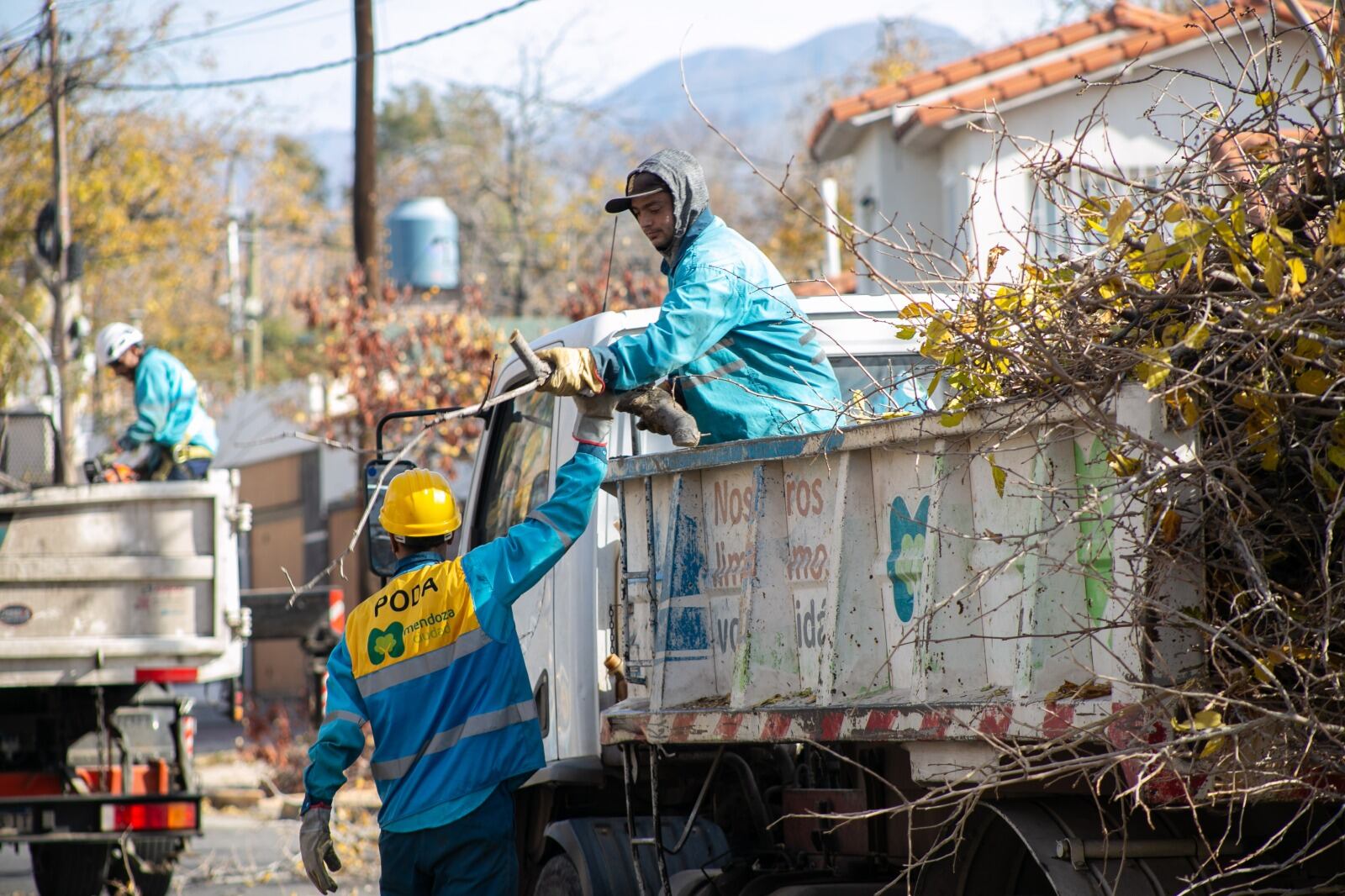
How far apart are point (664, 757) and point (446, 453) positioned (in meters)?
10.3

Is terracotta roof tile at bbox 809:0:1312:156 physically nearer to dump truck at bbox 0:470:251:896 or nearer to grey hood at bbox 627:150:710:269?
dump truck at bbox 0:470:251:896

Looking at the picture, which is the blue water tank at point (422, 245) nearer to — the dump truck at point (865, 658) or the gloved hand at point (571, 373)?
the dump truck at point (865, 658)

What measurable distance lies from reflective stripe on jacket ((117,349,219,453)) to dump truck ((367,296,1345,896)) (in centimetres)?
445

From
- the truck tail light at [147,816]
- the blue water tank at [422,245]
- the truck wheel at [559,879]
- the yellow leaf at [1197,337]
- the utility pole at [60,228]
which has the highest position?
the blue water tank at [422,245]

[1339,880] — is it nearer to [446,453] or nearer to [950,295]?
[950,295]

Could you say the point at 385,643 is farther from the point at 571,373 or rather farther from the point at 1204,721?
the point at 1204,721

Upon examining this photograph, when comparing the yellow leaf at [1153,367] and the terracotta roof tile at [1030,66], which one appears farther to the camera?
the terracotta roof tile at [1030,66]

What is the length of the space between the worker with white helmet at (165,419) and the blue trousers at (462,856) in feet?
18.6

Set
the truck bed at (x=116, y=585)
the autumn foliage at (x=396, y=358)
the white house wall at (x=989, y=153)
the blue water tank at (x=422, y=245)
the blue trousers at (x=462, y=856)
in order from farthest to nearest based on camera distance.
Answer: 1. the blue water tank at (x=422, y=245)
2. the white house wall at (x=989, y=153)
3. the autumn foliage at (x=396, y=358)
4. the truck bed at (x=116, y=585)
5. the blue trousers at (x=462, y=856)

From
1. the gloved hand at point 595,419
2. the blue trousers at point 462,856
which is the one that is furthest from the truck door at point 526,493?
the gloved hand at point 595,419

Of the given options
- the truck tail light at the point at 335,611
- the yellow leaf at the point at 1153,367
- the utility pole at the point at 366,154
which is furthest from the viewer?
the utility pole at the point at 366,154

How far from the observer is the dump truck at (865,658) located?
3119 millimetres

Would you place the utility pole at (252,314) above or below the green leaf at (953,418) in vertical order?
above

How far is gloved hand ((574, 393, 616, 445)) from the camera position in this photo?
455 centimetres
